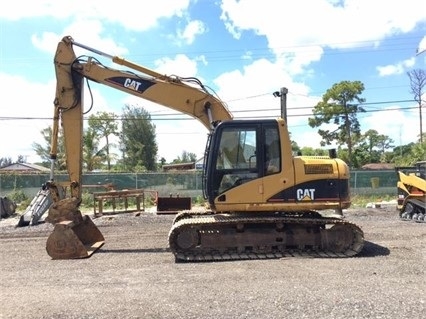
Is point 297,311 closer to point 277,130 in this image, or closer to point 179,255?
point 179,255

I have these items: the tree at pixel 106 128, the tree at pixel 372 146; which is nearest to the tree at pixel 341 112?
the tree at pixel 372 146

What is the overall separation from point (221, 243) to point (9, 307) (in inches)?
162

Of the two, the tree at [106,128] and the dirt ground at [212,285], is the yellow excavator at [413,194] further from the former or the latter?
the tree at [106,128]

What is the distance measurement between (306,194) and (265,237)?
1.13 m

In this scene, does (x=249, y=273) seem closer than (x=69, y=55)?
Yes

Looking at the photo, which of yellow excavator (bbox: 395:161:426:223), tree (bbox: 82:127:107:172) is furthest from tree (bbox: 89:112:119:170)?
yellow excavator (bbox: 395:161:426:223)

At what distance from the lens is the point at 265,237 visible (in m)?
8.83

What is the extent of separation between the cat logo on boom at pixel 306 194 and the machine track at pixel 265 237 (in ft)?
1.30

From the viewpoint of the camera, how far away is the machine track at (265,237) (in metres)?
8.69

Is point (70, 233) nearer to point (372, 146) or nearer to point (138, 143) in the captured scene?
point (138, 143)

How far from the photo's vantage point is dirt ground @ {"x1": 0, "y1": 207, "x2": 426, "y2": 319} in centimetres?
525

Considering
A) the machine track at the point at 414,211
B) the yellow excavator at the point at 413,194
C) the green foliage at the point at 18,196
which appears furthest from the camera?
the green foliage at the point at 18,196

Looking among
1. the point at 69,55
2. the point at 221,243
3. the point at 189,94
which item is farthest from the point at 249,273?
the point at 69,55

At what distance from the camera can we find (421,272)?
696 centimetres
